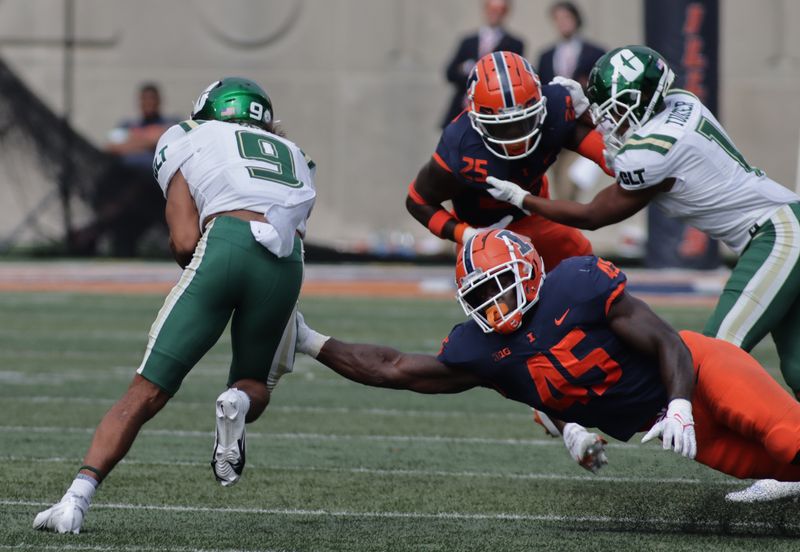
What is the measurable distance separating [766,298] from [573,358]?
1061mm

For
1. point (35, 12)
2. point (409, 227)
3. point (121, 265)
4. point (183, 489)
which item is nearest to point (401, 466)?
point (183, 489)

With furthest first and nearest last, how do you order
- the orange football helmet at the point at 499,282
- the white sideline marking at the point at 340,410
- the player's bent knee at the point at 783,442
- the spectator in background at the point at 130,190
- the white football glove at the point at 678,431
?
the spectator in background at the point at 130,190, the white sideline marking at the point at 340,410, the orange football helmet at the point at 499,282, the player's bent knee at the point at 783,442, the white football glove at the point at 678,431

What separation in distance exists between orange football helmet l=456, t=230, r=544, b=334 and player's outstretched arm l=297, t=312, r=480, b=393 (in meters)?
0.23

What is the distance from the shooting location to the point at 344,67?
16391 millimetres

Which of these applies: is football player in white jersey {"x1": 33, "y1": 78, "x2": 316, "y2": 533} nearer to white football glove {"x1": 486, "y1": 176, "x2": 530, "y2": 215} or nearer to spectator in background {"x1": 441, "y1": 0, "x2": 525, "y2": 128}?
white football glove {"x1": 486, "y1": 176, "x2": 530, "y2": 215}

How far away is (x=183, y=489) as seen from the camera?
16.5ft

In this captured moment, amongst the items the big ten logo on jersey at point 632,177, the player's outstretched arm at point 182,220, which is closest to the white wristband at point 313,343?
the player's outstretched arm at point 182,220

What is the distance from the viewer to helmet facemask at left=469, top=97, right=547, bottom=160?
17.7 feet

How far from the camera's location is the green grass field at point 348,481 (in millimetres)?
4320

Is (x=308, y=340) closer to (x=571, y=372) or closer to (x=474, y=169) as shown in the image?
(x=571, y=372)

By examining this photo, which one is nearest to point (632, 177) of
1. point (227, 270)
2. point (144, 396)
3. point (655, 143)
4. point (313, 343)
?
point (655, 143)

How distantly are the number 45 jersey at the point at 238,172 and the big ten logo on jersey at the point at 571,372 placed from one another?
909 millimetres

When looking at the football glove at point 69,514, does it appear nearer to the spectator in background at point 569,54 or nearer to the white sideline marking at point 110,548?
the white sideline marking at point 110,548

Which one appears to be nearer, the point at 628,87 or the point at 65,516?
the point at 65,516
